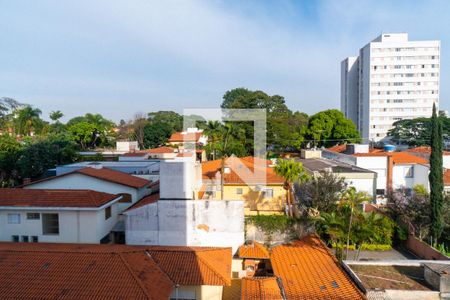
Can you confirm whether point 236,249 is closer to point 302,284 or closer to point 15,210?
point 302,284

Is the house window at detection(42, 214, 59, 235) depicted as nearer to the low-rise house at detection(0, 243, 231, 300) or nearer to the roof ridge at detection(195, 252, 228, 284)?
the low-rise house at detection(0, 243, 231, 300)

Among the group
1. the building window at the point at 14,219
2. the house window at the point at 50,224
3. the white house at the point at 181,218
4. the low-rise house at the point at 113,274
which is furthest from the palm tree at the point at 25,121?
the low-rise house at the point at 113,274

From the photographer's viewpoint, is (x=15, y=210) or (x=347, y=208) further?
(x=347, y=208)

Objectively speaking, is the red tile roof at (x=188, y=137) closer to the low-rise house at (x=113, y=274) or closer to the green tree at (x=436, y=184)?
the green tree at (x=436, y=184)

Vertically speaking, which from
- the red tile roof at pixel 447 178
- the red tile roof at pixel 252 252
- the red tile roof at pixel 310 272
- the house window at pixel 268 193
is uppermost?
the red tile roof at pixel 447 178

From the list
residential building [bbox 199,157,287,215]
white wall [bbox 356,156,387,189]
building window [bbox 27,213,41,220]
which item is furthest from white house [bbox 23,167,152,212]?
white wall [bbox 356,156,387,189]

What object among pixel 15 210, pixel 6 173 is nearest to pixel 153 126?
pixel 6 173
